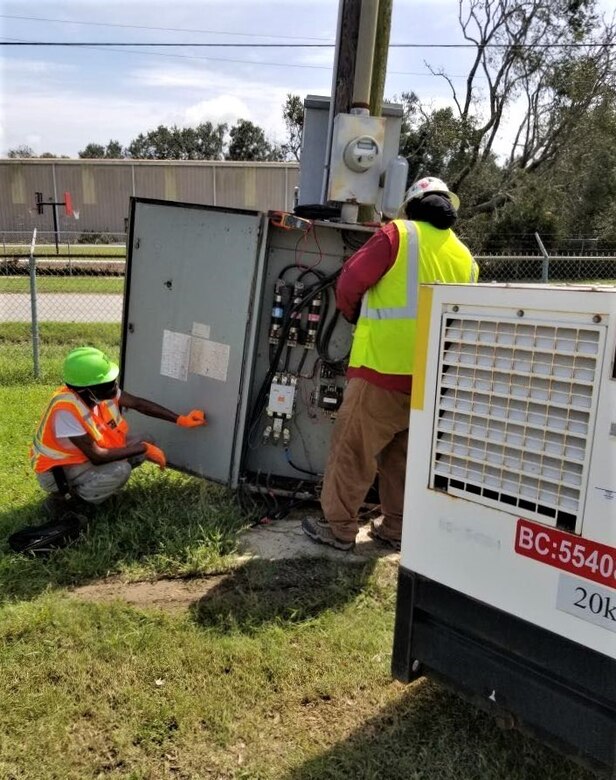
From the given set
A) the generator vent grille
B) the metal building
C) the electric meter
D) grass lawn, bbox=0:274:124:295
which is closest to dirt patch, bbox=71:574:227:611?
the generator vent grille

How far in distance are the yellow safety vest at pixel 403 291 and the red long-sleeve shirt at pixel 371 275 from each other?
1.2 inches

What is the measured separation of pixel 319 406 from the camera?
15.0 feet

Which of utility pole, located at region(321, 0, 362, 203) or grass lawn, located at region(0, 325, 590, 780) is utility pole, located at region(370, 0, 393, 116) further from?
grass lawn, located at region(0, 325, 590, 780)

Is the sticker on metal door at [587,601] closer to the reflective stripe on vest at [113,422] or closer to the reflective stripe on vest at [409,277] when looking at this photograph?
the reflective stripe on vest at [409,277]

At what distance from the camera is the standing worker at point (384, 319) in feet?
11.6

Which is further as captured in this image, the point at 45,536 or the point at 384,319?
the point at 45,536

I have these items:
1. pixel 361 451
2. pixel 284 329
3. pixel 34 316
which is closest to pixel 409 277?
pixel 361 451

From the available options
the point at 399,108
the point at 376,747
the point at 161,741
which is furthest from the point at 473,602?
the point at 399,108

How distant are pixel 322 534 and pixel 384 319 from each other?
1379 mm

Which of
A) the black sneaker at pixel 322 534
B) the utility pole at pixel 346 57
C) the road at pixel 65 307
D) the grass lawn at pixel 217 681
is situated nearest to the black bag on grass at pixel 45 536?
the grass lawn at pixel 217 681

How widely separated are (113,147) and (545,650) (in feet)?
262

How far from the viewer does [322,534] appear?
4.13 meters

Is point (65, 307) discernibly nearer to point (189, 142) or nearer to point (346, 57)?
point (346, 57)

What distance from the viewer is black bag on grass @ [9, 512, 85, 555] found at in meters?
3.80
